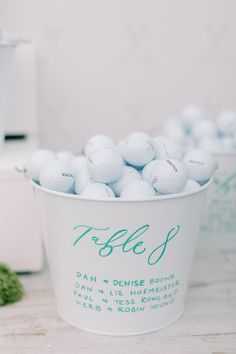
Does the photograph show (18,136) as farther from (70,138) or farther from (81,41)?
(81,41)

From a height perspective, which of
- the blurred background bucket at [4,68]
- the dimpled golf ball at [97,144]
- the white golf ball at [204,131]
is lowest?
the white golf ball at [204,131]

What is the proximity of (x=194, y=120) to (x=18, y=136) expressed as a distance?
524mm

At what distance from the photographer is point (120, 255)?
0.97m

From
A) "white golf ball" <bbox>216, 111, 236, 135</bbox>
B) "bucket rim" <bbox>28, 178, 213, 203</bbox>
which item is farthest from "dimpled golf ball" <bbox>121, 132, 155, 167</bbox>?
"white golf ball" <bbox>216, 111, 236, 135</bbox>

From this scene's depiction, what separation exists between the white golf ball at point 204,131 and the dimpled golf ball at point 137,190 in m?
0.51

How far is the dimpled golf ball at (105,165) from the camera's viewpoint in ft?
3.19

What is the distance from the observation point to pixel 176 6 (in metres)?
1.68

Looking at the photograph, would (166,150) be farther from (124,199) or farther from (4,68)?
(4,68)

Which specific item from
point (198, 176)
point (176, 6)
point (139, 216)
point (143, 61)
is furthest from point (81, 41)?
point (139, 216)

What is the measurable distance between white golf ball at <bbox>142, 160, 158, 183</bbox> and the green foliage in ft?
1.25

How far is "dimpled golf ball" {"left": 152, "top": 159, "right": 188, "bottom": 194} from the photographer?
0.95m

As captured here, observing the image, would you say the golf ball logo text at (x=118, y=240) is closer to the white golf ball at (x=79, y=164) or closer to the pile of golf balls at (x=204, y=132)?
the white golf ball at (x=79, y=164)

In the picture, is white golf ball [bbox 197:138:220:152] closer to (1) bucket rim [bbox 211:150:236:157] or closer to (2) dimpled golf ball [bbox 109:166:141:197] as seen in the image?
(1) bucket rim [bbox 211:150:236:157]

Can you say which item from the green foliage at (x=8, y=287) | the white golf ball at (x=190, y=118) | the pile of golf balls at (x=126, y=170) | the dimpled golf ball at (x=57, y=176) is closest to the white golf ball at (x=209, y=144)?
the white golf ball at (x=190, y=118)
